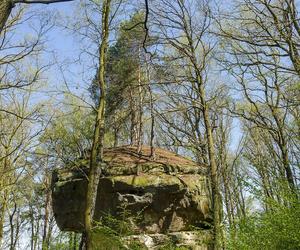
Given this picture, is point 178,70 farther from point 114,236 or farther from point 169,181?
point 114,236

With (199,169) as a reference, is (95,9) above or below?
above

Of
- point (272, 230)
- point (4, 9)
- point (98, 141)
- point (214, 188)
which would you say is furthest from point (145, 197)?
point (4, 9)

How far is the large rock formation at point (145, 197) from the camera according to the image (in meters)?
10.5

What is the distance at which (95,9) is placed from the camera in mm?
10352

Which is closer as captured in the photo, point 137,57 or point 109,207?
point 109,207

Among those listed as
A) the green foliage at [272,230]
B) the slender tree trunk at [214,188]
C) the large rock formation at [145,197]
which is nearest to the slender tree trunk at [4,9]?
the green foliage at [272,230]

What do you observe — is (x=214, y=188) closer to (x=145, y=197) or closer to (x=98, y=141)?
(x=145, y=197)

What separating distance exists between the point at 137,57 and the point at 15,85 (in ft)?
16.2

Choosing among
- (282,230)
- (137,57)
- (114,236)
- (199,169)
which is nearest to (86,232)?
(114,236)

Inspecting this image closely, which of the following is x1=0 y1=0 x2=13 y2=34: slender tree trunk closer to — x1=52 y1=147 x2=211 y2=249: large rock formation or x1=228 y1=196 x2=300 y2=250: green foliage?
x1=228 y1=196 x2=300 y2=250: green foliage

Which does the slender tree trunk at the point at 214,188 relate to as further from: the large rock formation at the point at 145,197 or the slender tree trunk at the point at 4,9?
the slender tree trunk at the point at 4,9

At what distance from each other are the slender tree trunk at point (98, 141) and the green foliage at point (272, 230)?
292 centimetres

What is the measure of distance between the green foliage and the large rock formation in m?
4.24

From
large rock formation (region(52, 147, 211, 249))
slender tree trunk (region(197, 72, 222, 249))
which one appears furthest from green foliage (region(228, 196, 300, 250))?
large rock formation (region(52, 147, 211, 249))
